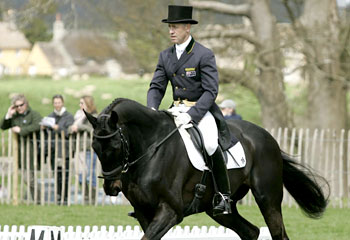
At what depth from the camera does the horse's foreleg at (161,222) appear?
667 cm

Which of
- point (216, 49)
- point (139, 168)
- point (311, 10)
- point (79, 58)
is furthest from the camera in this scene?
point (79, 58)

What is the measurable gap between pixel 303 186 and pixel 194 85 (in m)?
2.26

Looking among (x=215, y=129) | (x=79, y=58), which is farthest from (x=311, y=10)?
(x=79, y=58)

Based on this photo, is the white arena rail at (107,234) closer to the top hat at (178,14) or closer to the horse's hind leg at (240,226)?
the horse's hind leg at (240,226)

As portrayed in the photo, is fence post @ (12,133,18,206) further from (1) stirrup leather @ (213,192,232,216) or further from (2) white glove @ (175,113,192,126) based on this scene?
(2) white glove @ (175,113,192,126)

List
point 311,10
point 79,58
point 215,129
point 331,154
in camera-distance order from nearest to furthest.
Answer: point 215,129 → point 331,154 → point 311,10 → point 79,58

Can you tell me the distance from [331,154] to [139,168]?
8.99 m

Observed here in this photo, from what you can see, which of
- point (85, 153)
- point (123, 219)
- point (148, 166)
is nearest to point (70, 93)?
point (85, 153)

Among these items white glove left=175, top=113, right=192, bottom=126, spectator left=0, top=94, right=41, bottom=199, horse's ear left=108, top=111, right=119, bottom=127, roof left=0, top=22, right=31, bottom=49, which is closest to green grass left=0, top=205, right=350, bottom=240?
spectator left=0, top=94, right=41, bottom=199

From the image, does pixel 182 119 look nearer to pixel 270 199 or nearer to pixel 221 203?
pixel 221 203

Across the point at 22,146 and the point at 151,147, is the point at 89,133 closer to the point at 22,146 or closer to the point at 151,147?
the point at 22,146

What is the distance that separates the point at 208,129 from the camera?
Result: 24.6ft

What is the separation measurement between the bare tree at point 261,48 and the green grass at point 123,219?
621cm

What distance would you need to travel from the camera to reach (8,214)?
12703 millimetres
